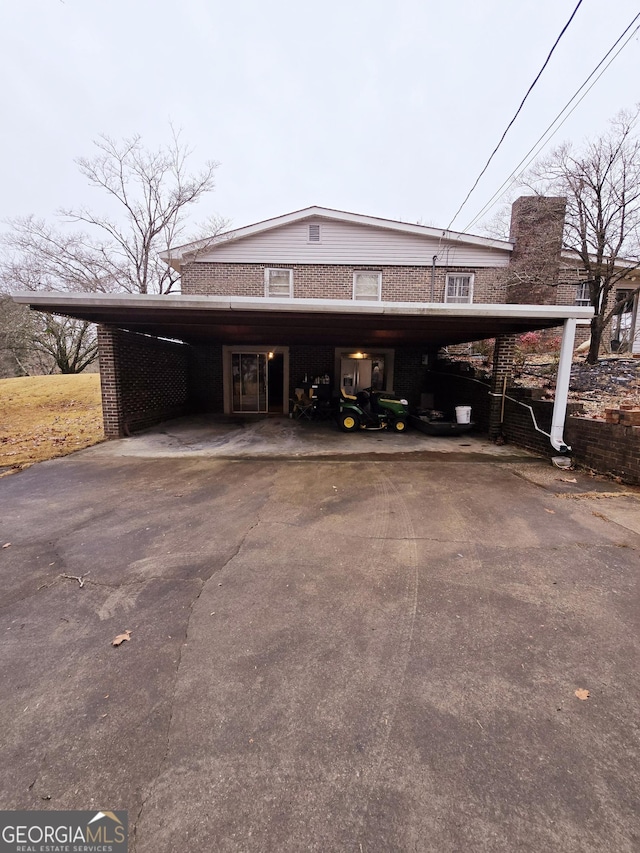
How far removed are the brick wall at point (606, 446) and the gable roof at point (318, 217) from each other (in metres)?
7.87

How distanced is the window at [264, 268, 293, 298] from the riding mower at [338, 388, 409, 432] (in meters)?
4.51

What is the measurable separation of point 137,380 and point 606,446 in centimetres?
929

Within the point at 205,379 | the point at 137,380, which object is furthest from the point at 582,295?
the point at 137,380

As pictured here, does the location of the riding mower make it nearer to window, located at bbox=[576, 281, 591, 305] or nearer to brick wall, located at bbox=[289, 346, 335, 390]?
brick wall, located at bbox=[289, 346, 335, 390]

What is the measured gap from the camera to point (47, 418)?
32.2 ft

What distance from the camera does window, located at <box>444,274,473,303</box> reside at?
37.6 ft

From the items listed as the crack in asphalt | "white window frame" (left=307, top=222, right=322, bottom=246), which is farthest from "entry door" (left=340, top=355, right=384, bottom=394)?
the crack in asphalt

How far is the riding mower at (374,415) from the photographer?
29.0 feet

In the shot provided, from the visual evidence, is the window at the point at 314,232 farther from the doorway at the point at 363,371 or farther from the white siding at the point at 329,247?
the doorway at the point at 363,371

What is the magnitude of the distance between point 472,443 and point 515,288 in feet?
23.0

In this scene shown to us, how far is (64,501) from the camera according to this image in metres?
4.27

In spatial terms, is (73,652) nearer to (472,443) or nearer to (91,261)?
(472,443)

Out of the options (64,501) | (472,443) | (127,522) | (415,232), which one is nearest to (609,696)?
(127,522)

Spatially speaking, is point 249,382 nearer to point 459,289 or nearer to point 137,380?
point 137,380
